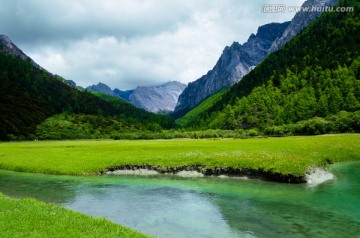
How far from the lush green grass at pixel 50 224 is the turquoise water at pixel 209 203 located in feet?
14.6

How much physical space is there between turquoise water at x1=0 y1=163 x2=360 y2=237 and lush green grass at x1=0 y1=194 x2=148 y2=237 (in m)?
4.45

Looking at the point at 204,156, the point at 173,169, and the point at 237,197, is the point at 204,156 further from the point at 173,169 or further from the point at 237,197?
the point at 237,197

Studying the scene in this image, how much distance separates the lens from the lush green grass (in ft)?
56.7

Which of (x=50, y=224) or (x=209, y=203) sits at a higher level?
(x=50, y=224)

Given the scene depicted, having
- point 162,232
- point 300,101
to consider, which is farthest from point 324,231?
point 300,101

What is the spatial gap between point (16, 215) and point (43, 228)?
380 cm

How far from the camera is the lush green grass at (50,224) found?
17281mm

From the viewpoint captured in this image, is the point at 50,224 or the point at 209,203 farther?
the point at 209,203

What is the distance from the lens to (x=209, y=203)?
31203 millimetres

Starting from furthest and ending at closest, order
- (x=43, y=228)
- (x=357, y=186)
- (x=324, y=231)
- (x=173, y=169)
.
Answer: (x=173, y=169) < (x=357, y=186) < (x=324, y=231) < (x=43, y=228)

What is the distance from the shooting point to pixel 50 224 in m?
19.0

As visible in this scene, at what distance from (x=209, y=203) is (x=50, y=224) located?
16816 mm

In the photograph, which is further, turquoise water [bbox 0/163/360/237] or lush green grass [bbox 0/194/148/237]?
turquoise water [bbox 0/163/360/237]

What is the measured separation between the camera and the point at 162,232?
22.4 m
